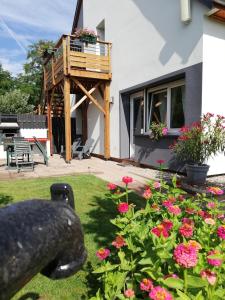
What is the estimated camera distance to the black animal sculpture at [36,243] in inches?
22.5

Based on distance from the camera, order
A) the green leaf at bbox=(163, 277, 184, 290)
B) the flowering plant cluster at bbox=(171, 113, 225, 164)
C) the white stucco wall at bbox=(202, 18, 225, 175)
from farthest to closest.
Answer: the white stucco wall at bbox=(202, 18, 225, 175) < the flowering plant cluster at bbox=(171, 113, 225, 164) < the green leaf at bbox=(163, 277, 184, 290)

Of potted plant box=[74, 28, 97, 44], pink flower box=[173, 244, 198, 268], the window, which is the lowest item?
pink flower box=[173, 244, 198, 268]

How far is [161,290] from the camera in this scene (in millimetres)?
1203

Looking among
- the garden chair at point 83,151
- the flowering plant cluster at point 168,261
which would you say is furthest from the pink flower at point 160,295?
the garden chair at point 83,151

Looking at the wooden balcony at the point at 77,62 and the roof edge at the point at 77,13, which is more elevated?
the roof edge at the point at 77,13

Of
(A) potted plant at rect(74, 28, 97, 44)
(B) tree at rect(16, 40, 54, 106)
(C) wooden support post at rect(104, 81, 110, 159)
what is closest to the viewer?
(A) potted plant at rect(74, 28, 97, 44)

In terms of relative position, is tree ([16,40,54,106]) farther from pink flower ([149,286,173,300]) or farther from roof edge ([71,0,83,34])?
pink flower ([149,286,173,300])

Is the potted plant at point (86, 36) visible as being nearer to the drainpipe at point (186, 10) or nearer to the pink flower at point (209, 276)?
the drainpipe at point (186, 10)

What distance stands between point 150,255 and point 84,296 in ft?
3.01

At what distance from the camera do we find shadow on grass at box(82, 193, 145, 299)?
2.55 meters

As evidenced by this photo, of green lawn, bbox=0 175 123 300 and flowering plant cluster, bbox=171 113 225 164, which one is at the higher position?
flowering plant cluster, bbox=171 113 225 164

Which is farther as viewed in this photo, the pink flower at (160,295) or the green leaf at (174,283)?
the green leaf at (174,283)

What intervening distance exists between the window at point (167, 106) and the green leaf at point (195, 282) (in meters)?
6.63

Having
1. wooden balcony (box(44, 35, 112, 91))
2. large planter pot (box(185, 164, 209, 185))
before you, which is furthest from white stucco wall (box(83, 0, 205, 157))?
large planter pot (box(185, 164, 209, 185))
